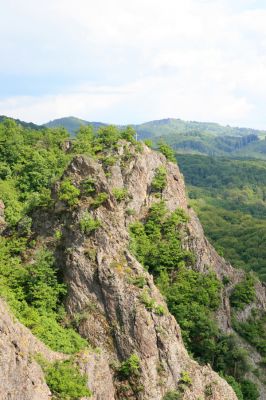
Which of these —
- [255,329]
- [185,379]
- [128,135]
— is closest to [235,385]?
[255,329]

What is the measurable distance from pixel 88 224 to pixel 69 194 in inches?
170

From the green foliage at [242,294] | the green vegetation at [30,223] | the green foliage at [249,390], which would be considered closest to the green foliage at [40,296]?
the green vegetation at [30,223]

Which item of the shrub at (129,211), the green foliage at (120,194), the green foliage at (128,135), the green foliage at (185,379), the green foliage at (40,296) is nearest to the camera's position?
the green foliage at (40,296)

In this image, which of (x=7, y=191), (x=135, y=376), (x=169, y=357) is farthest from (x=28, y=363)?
(x=7, y=191)

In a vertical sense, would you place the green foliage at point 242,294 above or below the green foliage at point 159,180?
below

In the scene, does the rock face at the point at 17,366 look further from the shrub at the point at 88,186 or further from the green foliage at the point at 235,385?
the green foliage at the point at 235,385

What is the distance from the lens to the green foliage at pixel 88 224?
45.7m

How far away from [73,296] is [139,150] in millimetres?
32388

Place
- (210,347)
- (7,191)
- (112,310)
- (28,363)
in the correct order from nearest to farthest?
(28,363) → (112,310) → (210,347) → (7,191)

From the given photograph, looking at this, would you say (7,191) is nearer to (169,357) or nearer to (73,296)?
(73,296)

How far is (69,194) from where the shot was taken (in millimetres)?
48000

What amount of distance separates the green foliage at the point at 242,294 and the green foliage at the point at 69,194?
34.5 meters

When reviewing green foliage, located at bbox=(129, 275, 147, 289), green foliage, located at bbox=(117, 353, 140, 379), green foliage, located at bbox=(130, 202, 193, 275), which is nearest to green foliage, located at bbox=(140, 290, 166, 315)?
green foliage, located at bbox=(129, 275, 147, 289)

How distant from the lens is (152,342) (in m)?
41.9
